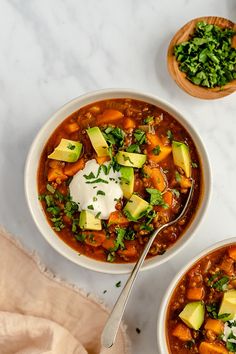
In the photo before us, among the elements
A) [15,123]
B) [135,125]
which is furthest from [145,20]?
[15,123]

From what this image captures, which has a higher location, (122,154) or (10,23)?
(10,23)

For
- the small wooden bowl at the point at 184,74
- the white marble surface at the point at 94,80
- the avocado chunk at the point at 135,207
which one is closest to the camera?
the avocado chunk at the point at 135,207

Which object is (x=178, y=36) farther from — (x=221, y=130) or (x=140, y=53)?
(x=221, y=130)

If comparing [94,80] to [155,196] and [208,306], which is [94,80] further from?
[208,306]

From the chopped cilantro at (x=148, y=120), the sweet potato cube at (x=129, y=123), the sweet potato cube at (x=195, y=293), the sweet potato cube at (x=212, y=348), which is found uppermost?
the sweet potato cube at (x=129, y=123)

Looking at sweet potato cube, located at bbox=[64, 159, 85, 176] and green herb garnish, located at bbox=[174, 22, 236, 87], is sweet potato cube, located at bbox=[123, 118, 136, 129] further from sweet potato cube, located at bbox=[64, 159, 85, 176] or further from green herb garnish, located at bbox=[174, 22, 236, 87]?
green herb garnish, located at bbox=[174, 22, 236, 87]

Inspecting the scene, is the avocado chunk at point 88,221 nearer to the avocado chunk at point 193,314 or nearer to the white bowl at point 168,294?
the white bowl at point 168,294

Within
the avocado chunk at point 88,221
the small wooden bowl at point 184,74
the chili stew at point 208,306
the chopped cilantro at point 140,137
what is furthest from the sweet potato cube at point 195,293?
the small wooden bowl at point 184,74

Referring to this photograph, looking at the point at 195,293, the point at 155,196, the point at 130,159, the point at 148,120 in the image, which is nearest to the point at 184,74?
the point at 148,120
